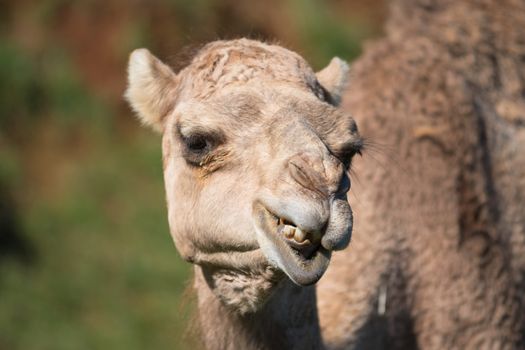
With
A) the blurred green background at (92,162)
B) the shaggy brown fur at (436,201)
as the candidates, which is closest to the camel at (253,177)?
the shaggy brown fur at (436,201)

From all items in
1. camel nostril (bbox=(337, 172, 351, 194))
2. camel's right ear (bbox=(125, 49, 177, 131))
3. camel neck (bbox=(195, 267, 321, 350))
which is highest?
camel's right ear (bbox=(125, 49, 177, 131))

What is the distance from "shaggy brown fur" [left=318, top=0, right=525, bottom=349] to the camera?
5.39m

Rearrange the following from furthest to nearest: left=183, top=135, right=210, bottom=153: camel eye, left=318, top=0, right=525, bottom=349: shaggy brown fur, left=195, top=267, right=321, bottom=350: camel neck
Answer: left=318, top=0, right=525, bottom=349: shaggy brown fur → left=195, top=267, right=321, bottom=350: camel neck → left=183, top=135, right=210, bottom=153: camel eye

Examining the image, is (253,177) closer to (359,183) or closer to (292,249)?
(292,249)

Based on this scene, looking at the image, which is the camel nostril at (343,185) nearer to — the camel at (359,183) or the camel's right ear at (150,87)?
the camel at (359,183)

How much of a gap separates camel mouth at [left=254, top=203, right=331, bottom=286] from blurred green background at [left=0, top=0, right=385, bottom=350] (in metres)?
7.13

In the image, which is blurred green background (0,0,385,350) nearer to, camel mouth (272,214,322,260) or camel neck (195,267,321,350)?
camel neck (195,267,321,350)

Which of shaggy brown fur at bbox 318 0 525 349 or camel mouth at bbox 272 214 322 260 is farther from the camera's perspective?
shaggy brown fur at bbox 318 0 525 349

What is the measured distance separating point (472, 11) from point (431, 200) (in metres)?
1.72

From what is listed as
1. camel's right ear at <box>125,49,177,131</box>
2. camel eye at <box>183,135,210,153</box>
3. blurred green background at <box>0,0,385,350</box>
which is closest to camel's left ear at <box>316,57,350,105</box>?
camel's right ear at <box>125,49,177,131</box>

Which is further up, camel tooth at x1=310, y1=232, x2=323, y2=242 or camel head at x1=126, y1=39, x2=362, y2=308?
camel head at x1=126, y1=39, x2=362, y2=308

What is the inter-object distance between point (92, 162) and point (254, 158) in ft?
29.2

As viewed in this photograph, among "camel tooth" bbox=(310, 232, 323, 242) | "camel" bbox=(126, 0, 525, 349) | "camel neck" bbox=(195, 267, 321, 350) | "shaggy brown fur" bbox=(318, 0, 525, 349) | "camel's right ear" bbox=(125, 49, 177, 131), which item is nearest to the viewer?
"camel tooth" bbox=(310, 232, 323, 242)

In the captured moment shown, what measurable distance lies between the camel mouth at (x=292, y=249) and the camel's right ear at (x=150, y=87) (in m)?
1.28
